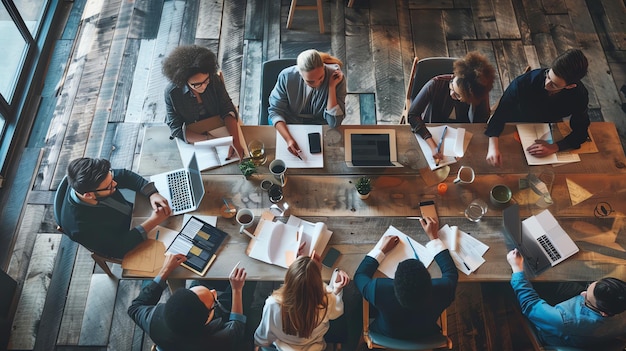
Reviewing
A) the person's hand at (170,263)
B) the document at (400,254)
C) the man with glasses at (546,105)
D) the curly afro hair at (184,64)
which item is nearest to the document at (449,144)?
the man with glasses at (546,105)

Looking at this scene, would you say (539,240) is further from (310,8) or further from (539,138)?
(310,8)

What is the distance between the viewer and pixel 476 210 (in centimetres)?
242

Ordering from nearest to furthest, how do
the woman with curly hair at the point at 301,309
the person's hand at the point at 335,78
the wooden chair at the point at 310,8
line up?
the woman with curly hair at the point at 301,309, the person's hand at the point at 335,78, the wooden chair at the point at 310,8

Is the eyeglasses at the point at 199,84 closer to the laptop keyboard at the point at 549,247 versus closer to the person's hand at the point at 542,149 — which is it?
the person's hand at the point at 542,149

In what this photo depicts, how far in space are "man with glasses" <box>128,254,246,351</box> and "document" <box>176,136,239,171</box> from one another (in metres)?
0.57

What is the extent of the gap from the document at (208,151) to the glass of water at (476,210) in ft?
4.39

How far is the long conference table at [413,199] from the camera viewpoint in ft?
7.54

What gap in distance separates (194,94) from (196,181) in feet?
2.00

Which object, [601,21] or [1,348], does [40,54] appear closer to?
[1,348]

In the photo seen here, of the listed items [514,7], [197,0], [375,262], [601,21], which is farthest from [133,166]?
[601,21]

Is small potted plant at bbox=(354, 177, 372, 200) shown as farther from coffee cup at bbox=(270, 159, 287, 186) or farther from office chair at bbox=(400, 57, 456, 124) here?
office chair at bbox=(400, 57, 456, 124)

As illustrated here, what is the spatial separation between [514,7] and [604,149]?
2464 mm

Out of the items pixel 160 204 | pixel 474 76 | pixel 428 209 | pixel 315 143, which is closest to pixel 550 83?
pixel 474 76

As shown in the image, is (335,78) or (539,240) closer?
(539,240)
